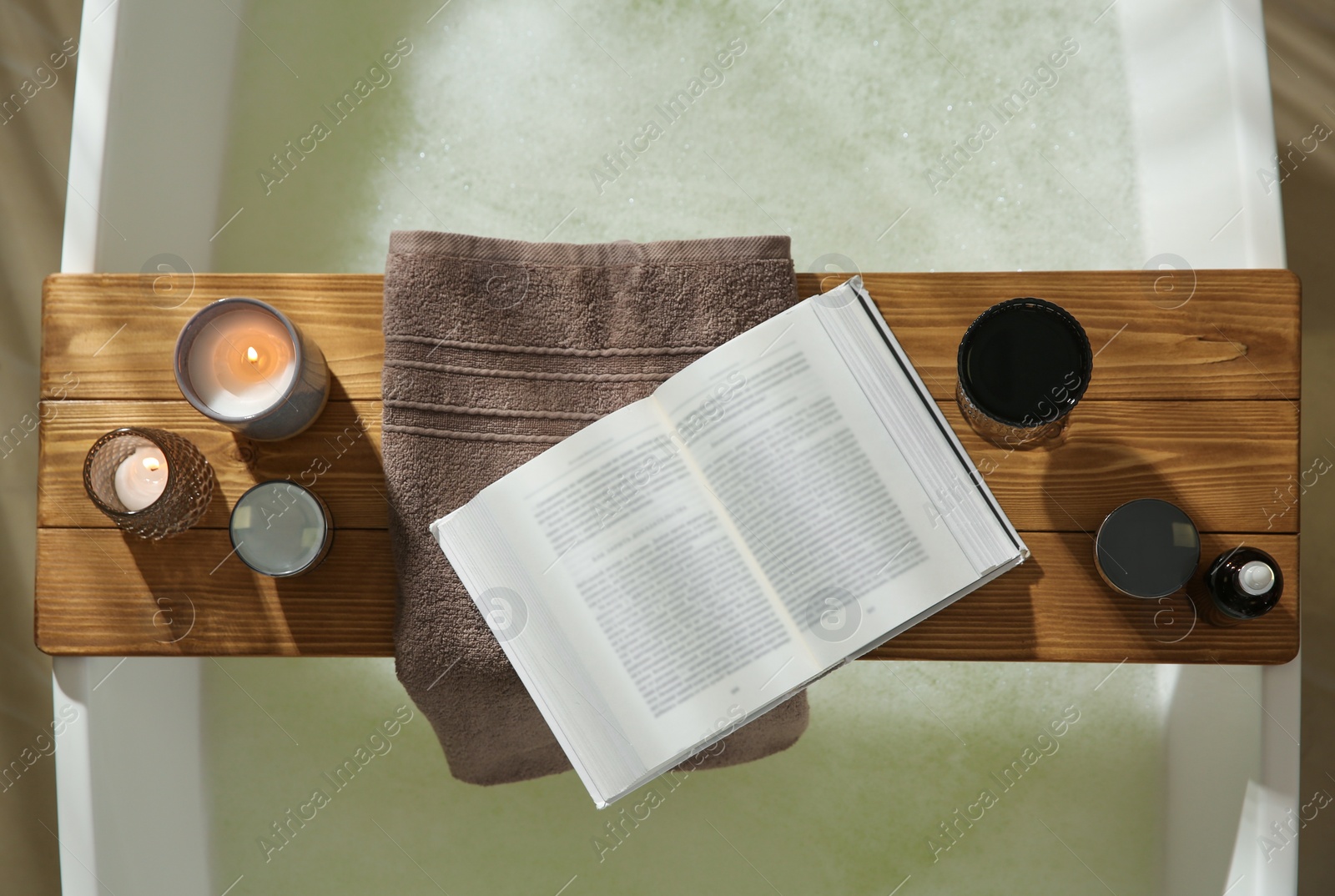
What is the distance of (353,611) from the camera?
77 centimetres

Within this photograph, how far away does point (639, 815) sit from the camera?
4.01 ft

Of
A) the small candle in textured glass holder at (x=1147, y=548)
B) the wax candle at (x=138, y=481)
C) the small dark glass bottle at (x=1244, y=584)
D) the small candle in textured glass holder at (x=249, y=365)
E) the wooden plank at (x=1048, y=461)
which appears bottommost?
the small dark glass bottle at (x=1244, y=584)

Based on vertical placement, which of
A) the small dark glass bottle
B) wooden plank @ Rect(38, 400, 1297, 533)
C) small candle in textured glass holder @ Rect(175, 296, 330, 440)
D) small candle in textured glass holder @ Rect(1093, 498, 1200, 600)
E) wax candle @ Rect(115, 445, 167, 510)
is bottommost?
the small dark glass bottle

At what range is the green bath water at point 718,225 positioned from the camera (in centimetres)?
122

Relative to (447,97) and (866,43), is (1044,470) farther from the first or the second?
(447,97)

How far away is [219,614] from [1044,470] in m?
0.78

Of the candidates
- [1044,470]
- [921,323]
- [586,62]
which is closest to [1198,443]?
[1044,470]

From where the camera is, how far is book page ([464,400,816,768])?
0.67m

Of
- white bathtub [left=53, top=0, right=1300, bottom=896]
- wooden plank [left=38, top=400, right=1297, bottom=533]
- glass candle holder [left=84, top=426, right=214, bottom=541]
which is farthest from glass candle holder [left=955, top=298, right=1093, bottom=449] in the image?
glass candle holder [left=84, top=426, right=214, bottom=541]

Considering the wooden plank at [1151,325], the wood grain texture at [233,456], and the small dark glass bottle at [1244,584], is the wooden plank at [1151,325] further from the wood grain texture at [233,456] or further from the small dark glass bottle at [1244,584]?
the wood grain texture at [233,456]

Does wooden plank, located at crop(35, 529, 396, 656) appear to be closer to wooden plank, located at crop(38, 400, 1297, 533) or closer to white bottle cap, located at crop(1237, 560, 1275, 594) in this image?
wooden plank, located at crop(38, 400, 1297, 533)

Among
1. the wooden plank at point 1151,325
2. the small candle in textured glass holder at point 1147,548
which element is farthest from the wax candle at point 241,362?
the small candle in textured glass holder at point 1147,548

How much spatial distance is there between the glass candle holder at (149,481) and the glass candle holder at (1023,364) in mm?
694

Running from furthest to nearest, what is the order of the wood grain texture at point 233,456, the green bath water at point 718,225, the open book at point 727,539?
the green bath water at point 718,225 → the wood grain texture at point 233,456 → the open book at point 727,539
